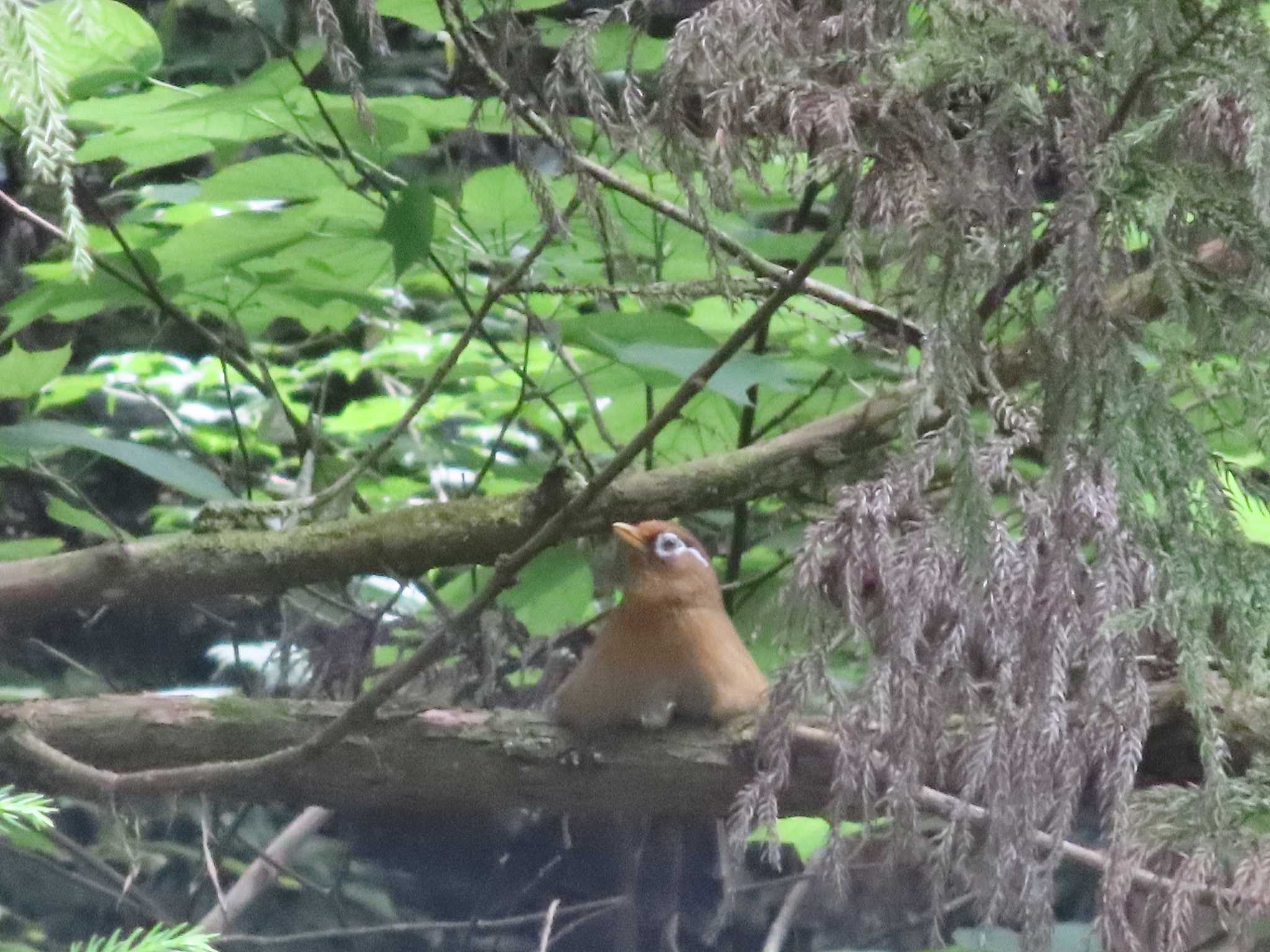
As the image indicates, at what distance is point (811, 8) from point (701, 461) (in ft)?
3.43

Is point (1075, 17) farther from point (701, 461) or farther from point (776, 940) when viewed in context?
point (776, 940)

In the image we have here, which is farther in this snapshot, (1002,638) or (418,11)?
(418,11)

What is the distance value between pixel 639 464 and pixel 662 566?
298mm

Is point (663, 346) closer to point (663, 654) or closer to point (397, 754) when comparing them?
point (663, 654)

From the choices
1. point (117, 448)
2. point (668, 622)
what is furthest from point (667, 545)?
point (117, 448)

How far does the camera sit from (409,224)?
151 centimetres

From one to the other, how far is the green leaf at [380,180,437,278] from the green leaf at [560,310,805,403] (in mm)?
241

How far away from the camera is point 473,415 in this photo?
2756mm

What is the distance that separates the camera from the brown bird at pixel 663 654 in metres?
1.90

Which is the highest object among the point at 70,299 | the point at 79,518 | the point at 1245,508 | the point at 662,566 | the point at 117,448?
the point at 1245,508

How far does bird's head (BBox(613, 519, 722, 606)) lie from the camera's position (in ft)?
6.78

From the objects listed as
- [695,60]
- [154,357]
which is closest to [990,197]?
[695,60]

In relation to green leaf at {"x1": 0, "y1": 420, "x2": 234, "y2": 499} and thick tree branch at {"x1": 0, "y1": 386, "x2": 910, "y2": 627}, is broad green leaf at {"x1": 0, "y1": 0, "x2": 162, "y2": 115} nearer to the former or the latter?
green leaf at {"x1": 0, "y1": 420, "x2": 234, "y2": 499}

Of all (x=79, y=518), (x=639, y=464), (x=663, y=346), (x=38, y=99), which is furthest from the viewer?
(x=639, y=464)
